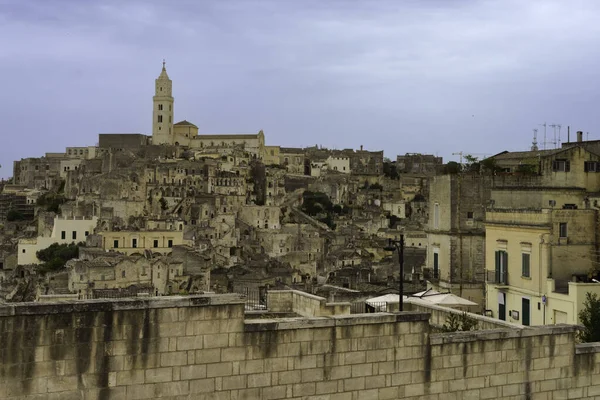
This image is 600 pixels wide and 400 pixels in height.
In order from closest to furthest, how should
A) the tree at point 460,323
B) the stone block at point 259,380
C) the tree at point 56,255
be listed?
the stone block at point 259,380 < the tree at point 460,323 < the tree at point 56,255

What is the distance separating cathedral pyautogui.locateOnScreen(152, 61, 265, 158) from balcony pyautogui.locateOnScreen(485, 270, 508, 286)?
96.1 meters

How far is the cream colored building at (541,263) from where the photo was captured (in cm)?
2077

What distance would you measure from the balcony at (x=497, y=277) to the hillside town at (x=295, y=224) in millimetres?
49

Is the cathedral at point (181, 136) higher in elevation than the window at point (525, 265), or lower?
higher

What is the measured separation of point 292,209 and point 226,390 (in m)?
84.0

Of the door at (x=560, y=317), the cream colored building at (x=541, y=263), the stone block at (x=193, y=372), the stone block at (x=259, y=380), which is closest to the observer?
the stone block at (x=193, y=372)

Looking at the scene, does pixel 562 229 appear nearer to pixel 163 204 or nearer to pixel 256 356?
pixel 256 356

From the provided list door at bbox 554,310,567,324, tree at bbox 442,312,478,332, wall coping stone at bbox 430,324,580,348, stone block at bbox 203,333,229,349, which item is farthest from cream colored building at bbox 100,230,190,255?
stone block at bbox 203,333,229,349

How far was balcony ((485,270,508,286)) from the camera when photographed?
74.1 ft

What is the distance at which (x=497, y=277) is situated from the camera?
899 inches

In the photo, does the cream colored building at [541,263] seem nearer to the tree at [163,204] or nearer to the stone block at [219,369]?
the stone block at [219,369]

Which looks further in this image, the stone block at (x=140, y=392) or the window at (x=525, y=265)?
the window at (x=525, y=265)

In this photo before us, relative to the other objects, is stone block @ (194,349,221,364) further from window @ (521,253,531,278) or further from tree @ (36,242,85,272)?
tree @ (36,242,85,272)

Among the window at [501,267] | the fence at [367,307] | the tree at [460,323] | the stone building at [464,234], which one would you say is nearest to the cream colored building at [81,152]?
the stone building at [464,234]
